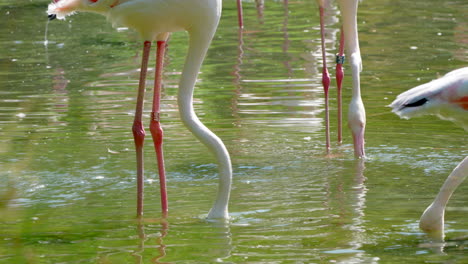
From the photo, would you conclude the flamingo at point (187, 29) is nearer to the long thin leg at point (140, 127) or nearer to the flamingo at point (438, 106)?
the long thin leg at point (140, 127)

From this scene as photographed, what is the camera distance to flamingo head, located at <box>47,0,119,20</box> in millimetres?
4945

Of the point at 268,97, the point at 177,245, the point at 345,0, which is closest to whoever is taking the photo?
the point at 177,245

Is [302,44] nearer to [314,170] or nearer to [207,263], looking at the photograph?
[314,170]

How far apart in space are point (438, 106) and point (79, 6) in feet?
6.46

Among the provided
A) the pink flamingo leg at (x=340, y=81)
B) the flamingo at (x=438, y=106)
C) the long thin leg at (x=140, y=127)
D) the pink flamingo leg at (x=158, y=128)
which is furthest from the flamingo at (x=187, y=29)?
the pink flamingo leg at (x=340, y=81)

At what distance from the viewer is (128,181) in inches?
225

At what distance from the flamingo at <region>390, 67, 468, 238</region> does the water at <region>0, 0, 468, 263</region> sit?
123mm

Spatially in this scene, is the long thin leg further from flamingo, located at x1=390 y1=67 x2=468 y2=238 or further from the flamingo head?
flamingo, located at x1=390 y1=67 x2=468 y2=238

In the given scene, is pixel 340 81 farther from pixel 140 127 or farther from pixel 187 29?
pixel 187 29

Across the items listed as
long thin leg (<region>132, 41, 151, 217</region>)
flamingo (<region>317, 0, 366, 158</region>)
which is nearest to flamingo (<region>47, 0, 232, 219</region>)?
long thin leg (<region>132, 41, 151, 217</region>)

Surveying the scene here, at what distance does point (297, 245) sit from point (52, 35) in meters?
8.62

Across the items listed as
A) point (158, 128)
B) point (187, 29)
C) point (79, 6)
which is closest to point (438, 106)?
point (187, 29)

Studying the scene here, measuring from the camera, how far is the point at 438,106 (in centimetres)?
445

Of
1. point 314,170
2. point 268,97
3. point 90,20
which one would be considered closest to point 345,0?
point 314,170
